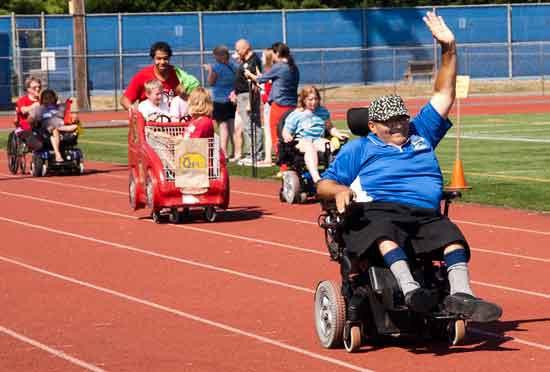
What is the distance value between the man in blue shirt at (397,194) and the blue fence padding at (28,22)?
44.4 meters

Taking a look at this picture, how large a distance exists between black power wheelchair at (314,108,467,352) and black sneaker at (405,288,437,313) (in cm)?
14

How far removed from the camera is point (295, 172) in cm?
1803

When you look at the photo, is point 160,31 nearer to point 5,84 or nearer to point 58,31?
point 58,31

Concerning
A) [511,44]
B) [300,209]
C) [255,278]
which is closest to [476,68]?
[511,44]

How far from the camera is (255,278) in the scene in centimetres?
1178

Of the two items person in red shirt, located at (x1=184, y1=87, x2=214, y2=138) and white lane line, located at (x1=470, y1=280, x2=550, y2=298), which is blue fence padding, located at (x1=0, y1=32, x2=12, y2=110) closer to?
person in red shirt, located at (x1=184, y1=87, x2=214, y2=138)

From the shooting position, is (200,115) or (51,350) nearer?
(51,350)

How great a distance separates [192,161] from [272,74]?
19.5 feet

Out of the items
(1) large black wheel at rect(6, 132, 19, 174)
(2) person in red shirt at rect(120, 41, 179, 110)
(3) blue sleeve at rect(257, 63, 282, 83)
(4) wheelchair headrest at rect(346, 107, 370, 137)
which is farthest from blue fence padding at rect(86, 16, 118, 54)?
(4) wheelchair headrest at rect(346, 107, 370, 137)

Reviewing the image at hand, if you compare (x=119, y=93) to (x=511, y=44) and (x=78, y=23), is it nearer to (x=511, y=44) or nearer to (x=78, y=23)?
(x=78, y=23)

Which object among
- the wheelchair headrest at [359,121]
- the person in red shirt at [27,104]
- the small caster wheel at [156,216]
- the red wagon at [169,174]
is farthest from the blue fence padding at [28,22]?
the wheelchair headrest at [359,121]

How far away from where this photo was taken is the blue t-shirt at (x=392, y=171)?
8.89 metres

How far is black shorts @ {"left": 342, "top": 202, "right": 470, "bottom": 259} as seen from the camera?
860cm

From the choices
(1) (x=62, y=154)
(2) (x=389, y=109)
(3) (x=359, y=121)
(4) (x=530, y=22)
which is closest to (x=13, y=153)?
(1) (x=62, y=154)
